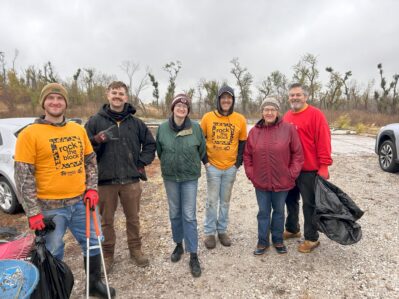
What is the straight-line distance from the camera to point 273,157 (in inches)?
124

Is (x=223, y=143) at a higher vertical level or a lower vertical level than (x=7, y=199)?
higher

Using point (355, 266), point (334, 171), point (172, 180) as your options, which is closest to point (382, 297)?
point (355, 266)

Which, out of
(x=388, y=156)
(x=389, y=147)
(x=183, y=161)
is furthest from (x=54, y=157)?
(x=388, y=156)

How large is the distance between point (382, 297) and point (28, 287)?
9.92ft

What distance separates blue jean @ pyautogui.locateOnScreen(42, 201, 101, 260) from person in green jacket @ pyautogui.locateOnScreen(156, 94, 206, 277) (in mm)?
932

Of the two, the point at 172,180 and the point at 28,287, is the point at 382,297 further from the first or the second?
the point at 28,287

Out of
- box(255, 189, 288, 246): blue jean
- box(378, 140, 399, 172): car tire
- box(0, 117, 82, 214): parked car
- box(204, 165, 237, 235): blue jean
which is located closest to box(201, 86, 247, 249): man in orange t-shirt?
box(204, 165, 237, 235): blue jean

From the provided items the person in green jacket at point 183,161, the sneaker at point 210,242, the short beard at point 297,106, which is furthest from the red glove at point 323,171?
the sneaker at point 210,242

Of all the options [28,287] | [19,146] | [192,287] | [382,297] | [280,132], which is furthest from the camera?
[280,132]

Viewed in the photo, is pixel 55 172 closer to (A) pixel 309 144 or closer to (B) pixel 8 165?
(A) pixel 309 144

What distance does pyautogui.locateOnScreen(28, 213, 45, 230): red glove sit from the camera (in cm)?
226

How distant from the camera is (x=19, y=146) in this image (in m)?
2.26

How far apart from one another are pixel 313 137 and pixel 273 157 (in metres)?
0.54

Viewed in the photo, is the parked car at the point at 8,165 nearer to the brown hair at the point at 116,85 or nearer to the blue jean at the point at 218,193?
the brown hair at the point at 116,85
